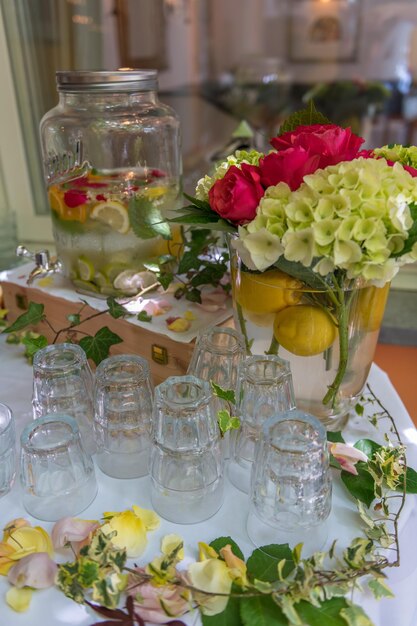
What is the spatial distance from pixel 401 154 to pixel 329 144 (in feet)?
0.41

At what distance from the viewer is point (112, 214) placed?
0.70 m

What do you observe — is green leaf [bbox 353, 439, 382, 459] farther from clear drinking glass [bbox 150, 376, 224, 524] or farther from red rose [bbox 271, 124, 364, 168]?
red rose [bbox 271, 124, 364, 168]

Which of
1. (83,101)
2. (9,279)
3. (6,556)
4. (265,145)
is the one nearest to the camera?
(6,556)

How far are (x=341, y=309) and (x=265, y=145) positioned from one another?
4.03ft

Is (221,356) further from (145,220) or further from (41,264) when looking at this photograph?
(41,264)

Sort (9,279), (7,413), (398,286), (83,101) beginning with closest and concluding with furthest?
(7,413) < (83,101) < (9,279) < (398,286)

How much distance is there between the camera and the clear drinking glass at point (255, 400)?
508 mm

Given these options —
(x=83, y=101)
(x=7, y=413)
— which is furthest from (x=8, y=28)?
(x=7, y=413)

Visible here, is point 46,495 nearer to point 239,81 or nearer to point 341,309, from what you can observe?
point 341,309

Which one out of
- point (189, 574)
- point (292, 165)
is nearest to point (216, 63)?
point (292, 165)

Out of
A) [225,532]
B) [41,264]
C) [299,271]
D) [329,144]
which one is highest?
[329,144]

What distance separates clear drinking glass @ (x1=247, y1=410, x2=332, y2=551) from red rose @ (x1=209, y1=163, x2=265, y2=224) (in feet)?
0.60

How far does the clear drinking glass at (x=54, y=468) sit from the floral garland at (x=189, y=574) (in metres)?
0.03

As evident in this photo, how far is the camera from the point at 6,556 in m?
0.44
